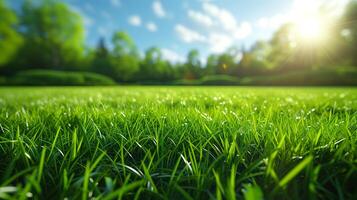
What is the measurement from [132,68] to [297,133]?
39.9 m

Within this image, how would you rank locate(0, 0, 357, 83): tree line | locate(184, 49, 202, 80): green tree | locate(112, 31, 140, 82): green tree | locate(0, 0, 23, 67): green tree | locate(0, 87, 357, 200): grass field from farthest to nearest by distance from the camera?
locate(184, 49, 202, 80): green tree
locate(112, 31, 140, 82): green tree
locate(0, 0, 357, 83): tree line
locate(0, 0, 23, 67): green tree
locate(0, 87, 357, 200): grass field

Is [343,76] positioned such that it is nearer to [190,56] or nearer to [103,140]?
[103,140]

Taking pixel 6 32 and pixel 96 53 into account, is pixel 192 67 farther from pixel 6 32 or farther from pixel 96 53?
pixel 6 32

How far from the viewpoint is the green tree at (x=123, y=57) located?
3725 centimetres

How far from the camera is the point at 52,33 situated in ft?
102

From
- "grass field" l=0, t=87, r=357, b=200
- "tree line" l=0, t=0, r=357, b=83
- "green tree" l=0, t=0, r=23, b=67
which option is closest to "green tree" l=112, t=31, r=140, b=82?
"tree line" l=0, t=0, r=357, b=83

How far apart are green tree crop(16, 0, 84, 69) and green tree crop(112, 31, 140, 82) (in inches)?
246

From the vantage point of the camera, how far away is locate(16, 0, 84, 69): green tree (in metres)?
30.3

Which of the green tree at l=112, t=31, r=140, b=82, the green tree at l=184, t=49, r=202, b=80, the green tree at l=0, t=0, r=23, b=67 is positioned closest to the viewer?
the green tree at l=0, t=0, r=23, b=67

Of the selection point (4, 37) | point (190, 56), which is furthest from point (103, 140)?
point (190, 56)

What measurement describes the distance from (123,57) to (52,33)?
493 inches

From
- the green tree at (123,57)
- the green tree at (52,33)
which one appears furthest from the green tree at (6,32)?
the green tree at (123,57)

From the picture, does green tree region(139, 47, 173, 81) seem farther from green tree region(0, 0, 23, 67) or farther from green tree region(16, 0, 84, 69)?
green tree region(0, 0, 23, 67)

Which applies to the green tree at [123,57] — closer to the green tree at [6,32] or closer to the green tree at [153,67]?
the green tree at [153,67]
